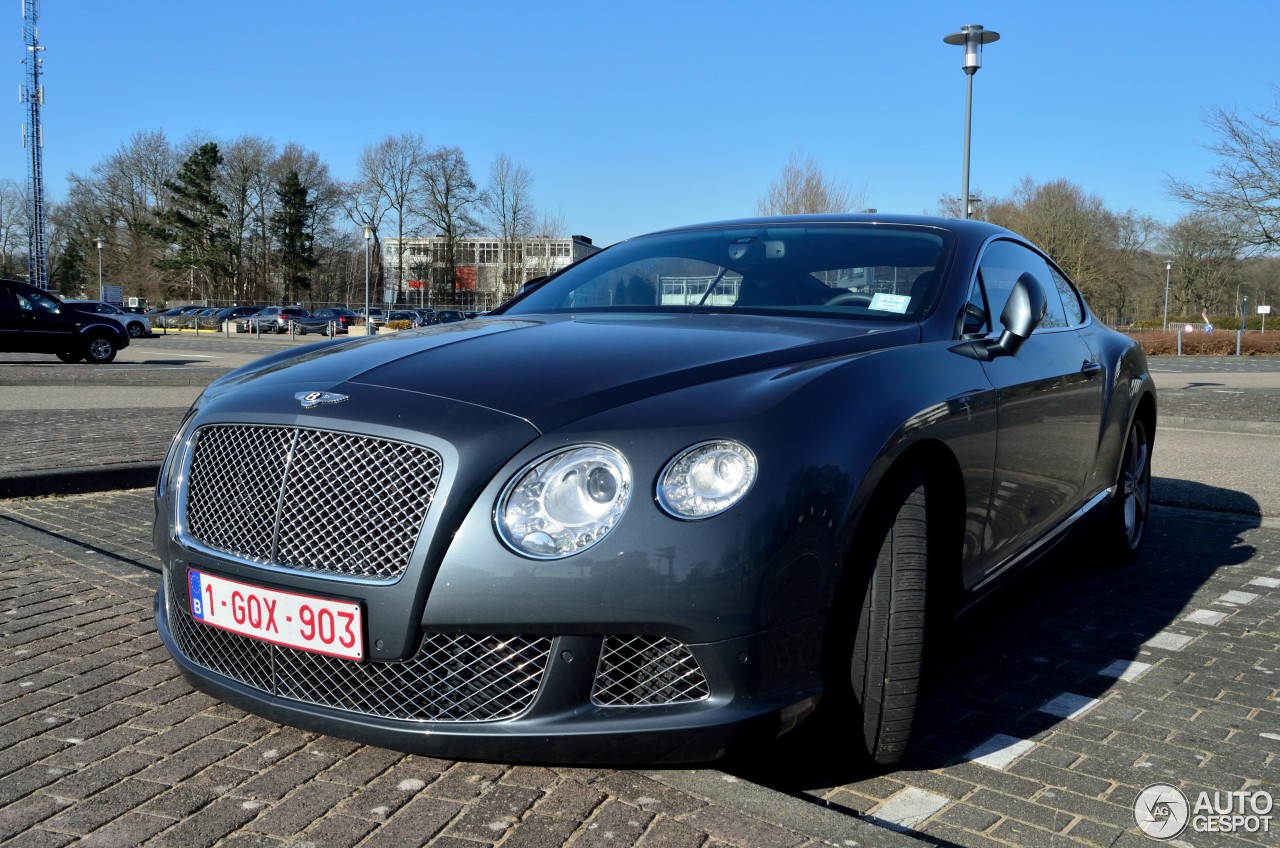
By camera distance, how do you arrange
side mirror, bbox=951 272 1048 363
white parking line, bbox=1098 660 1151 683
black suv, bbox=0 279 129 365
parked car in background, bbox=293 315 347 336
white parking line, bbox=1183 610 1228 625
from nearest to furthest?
side mirror, bbox=951 272 1048 363 → white parking line, bbox=1098 660 1151 683 → white parking line, bbox=1183 610 1228 625 → black suv, bbox=0 279 129 365 → parked car in background, bbox=293 315 347 336

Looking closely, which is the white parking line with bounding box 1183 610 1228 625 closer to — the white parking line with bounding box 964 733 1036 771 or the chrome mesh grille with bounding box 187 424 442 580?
the white parking line with bounding box 964 733 1036 771

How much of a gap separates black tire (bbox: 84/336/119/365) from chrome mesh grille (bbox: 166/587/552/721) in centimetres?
2139

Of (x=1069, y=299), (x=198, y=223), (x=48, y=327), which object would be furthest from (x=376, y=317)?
(x=1069, y=299)

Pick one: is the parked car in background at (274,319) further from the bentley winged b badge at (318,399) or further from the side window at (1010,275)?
the bentley winged b badge at (318,399)

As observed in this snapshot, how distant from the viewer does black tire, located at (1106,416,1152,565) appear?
498cm

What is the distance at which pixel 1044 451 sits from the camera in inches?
146

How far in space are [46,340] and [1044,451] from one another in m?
21.3

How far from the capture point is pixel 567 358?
106 inches

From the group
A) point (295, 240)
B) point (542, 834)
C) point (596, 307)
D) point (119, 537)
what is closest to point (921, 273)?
point (596, 307)

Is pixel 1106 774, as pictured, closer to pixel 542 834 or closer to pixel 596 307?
pixel 542 834

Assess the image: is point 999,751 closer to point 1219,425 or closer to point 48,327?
point 1219,425

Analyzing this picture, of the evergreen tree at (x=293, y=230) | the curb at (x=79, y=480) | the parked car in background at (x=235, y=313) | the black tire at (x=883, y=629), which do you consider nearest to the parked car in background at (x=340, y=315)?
the parked car in background at (x=235, y=313)

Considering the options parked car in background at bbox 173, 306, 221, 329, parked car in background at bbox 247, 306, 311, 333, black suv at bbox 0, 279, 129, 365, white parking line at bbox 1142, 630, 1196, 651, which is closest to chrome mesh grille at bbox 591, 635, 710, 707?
white parking line at bbox 1142, 630, 1196, 651

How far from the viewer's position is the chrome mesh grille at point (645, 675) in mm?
2219
